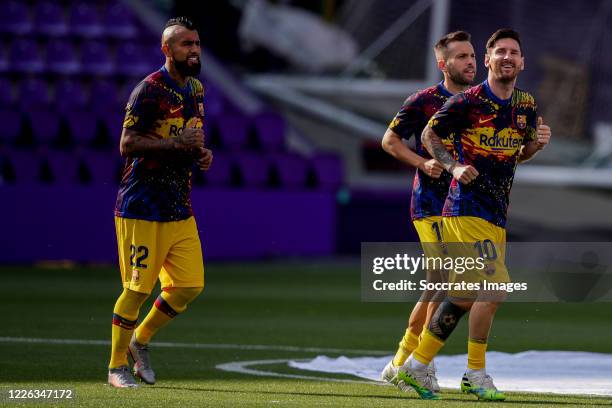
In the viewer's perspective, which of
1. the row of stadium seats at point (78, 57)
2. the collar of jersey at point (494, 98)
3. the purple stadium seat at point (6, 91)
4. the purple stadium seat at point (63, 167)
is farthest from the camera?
the row of stadium seats at point (78, 57)

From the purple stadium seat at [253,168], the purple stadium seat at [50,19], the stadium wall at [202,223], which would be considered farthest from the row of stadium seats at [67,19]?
the stadium wall at [202,223]

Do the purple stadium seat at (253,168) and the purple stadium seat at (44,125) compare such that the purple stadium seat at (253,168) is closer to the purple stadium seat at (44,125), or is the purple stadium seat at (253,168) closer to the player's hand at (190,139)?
the purple stadium seat at (44,125)

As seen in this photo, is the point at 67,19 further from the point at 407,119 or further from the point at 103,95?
the point at 407,119

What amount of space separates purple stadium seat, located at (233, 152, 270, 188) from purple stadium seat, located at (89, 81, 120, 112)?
8.05 ft

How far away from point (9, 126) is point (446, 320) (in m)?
14.2

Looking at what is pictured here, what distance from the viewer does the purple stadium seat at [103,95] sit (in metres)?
22.4

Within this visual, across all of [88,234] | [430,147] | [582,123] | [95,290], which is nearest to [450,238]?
[430,147]

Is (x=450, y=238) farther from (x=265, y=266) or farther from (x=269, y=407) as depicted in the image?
(x=265, y=266)

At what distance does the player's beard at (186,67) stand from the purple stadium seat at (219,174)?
1298 cm

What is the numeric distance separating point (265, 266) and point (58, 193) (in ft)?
10.6

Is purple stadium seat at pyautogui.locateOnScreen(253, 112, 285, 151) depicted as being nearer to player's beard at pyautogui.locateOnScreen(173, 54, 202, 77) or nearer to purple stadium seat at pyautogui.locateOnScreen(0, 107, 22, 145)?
purple stadium seat at pyautogui.locateOnScreen(0, 107, 22, 145)

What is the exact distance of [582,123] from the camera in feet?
74.9

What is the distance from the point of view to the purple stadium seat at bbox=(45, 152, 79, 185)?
64.7ft

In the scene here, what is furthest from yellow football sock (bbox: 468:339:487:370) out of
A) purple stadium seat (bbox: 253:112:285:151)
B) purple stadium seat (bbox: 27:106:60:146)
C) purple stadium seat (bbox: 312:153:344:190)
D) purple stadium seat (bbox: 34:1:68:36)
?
purple stadium seat (bbox: 34:1:68:36)
